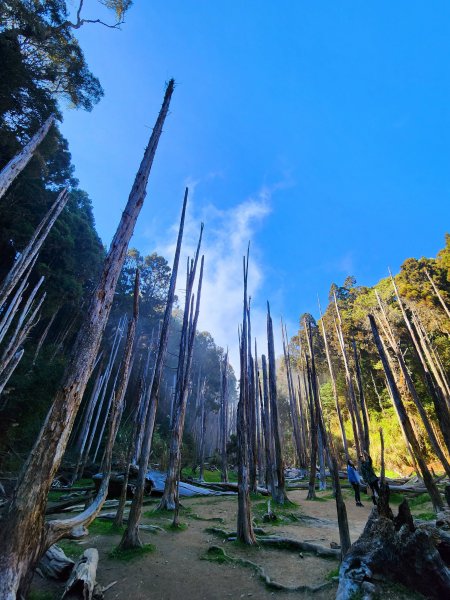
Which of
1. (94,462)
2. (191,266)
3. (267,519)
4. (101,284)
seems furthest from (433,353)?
(94,462)

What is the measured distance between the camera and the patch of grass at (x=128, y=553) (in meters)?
4.80

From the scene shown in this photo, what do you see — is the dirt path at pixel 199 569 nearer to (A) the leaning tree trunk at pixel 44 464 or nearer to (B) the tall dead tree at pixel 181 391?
(B) the tall dead tree at pixel 181 391

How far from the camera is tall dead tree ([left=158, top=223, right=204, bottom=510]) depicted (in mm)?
8328

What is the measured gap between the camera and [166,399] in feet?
114

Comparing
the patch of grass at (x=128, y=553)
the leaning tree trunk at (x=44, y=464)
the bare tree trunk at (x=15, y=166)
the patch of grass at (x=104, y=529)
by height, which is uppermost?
the bare tree trunk at (x=15, y=166)

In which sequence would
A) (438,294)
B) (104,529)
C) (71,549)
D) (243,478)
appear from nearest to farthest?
1. (71,549)
2. (243,478)
3. (104,529)
4. (438,294)

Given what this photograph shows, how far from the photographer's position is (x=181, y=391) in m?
8.68

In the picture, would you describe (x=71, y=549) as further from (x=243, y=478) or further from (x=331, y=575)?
(x=331, y=575)

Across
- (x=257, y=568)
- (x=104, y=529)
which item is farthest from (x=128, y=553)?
(x=257, y=568)

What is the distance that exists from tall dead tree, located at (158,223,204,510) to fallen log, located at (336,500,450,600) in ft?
19.4

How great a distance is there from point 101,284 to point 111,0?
1401cm

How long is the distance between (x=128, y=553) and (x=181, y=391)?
4105mm

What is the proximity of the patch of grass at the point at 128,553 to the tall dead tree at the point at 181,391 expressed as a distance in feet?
7.81

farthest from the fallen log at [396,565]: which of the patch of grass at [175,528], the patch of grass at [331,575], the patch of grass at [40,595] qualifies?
the patch of grass at [175,528]
